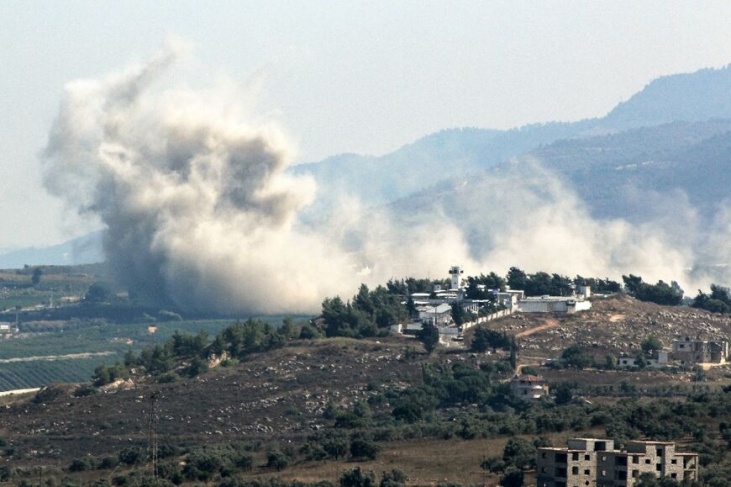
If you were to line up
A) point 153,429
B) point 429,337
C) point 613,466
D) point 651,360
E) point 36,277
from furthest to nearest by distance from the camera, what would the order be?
1. point 36,277
2. point 429,337
3. point 651,360
4. point 153,429
5. point 613,466

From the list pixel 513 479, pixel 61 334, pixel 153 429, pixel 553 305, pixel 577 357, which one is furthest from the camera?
pixel 61 334

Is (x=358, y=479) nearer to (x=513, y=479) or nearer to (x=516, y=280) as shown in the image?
(x=513, y=479)

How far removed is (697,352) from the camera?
102 m

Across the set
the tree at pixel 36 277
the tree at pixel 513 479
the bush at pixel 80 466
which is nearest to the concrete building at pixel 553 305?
the bush at pixel 80 466

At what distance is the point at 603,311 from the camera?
11331 cm

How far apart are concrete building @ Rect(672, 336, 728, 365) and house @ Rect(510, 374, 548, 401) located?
10.2 meters

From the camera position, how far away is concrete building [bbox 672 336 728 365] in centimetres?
10181

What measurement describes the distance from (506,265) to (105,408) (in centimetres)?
9358

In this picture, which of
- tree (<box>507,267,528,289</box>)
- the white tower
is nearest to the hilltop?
tree (<box>507,267,528,289</box>)

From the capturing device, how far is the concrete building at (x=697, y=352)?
4008 inches

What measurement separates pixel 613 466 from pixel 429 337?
144ft

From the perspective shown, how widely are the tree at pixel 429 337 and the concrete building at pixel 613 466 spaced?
4176 centimetres

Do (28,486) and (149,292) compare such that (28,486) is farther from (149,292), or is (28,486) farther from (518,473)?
(149,292)

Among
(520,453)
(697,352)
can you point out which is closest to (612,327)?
(697,352)
